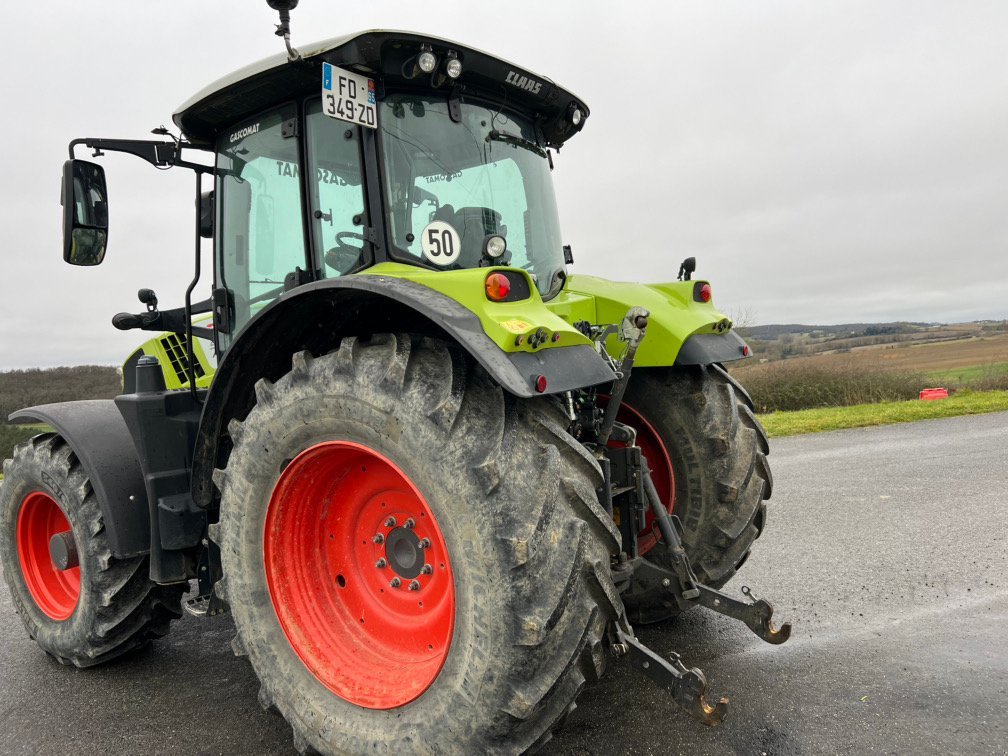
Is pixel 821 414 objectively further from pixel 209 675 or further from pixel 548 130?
pixel 209 675

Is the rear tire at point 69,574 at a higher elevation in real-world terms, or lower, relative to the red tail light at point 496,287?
lower

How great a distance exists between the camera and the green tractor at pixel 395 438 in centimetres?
203

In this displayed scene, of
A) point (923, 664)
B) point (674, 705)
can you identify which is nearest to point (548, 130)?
point (674, 705)

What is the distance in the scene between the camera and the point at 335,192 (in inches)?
110

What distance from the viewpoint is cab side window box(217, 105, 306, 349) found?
2.98 meters

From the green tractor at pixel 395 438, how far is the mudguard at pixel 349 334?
0.04 feet

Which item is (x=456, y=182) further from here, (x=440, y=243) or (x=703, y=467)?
(x=703, y=467)

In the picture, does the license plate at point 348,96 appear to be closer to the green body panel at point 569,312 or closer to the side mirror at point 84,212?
the green body panel at point 569,312

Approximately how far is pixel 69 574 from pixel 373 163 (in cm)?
282

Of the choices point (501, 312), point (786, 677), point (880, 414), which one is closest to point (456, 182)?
point (501, 312)

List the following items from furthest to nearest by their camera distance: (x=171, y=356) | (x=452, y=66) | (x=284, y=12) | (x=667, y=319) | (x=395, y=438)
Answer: (x=171, y=356) → (x=667, y=319) → (x=452, y=66) → (x=284, y=12) → (x=395, y=438)

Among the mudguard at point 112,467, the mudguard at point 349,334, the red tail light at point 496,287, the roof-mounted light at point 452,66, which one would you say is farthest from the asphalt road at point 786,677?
the roof-mounted light at point 452,66

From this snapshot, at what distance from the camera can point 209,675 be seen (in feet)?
10.7

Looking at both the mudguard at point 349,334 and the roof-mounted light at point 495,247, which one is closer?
the mudguard at point 349,334
